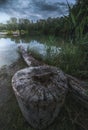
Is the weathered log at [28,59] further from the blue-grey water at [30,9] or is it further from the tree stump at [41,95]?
the blue-grey water at [30,9]

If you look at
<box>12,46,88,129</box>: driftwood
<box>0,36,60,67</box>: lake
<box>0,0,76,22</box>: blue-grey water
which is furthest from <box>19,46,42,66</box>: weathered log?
<box>0,0,76,22</box>: blue-grey water

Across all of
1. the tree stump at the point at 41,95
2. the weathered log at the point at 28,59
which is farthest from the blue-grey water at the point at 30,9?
the tree stump at the point at 41,95

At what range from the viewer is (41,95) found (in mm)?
1643

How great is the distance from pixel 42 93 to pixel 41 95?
0.02m

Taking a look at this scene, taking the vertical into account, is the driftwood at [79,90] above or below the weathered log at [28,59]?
below

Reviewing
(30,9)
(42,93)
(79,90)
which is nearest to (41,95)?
(42,93)

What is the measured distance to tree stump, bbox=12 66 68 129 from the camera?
5.35 feet

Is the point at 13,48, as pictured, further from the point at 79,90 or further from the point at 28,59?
the point at 79,90

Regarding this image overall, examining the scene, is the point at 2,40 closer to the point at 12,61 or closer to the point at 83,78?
the point at 12,61

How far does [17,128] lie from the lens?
1812 millimetres

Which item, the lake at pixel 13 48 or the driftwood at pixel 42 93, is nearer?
the driftwood at pixel 42 93

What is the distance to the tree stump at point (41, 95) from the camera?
5.35 feet

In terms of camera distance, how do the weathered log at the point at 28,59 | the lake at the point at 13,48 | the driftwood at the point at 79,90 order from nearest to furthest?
1. the driftwood at the point at 79,90
2. the weathered log at the point at 28,59
3. the lake at the point at 13,48

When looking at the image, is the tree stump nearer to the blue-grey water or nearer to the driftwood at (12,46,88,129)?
the driftwood at (12,46,88,129)
